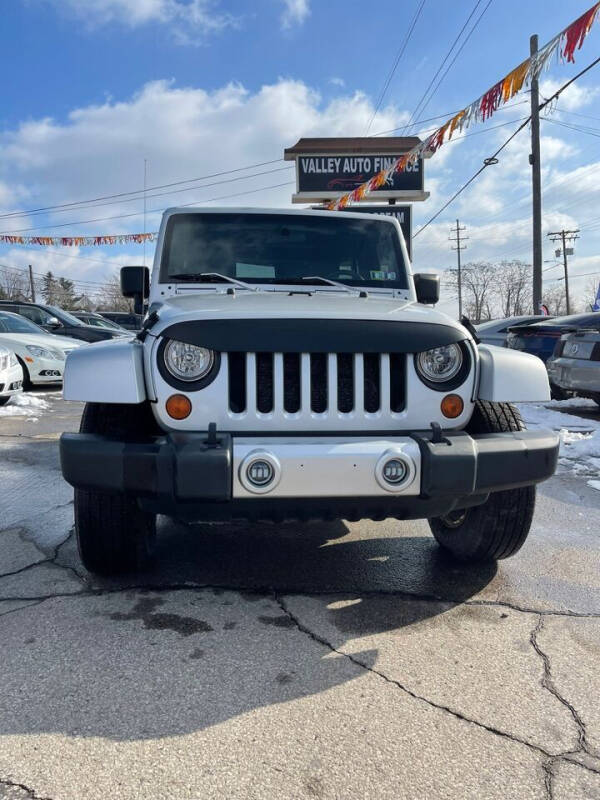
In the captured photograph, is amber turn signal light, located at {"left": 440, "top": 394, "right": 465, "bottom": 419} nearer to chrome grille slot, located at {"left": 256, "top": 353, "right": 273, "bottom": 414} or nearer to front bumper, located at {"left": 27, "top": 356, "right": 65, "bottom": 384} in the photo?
chrome grille slot, located at {"left": 256, "top": 353, "right": 273, "bottom": 414}

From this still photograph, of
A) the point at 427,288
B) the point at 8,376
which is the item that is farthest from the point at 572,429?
the point at 8,376

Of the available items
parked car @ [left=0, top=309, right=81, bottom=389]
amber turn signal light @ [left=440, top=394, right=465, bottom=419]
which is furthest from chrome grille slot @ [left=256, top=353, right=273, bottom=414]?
parked car @ [left=0, top=309, right=81, bottom=389]

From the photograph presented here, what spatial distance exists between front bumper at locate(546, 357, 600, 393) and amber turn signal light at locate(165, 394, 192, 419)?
6.41 m

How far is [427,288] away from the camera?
12.9 ft

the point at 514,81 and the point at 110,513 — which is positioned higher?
the point at 514,81

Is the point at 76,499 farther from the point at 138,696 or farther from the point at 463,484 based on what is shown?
the point at 463,484

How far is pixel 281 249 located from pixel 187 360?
5.21ft

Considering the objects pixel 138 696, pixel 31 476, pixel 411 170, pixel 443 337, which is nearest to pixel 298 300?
pixel 443 337

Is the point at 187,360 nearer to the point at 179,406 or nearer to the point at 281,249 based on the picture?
the point at 179,406

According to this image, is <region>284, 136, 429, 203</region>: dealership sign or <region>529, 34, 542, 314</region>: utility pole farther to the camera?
<region>529, 34, 542, 314</region>: utility pole

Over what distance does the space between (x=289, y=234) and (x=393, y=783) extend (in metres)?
3.03

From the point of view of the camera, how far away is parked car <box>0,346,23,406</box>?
831 cm

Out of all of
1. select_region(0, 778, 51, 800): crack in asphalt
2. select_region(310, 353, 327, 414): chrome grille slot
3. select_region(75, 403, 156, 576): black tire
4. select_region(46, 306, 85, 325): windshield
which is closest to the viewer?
select_region(0, 778, 51, 800): crack in asphalt

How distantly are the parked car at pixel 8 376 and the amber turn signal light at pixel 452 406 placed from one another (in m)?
7.35
